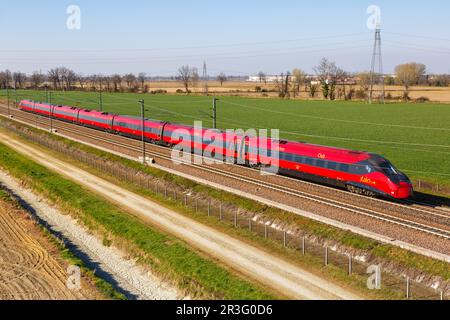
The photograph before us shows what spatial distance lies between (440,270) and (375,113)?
309ft

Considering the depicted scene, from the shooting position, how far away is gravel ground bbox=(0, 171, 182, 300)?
28.3 meters

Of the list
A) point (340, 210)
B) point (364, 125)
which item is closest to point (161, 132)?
point (340, 210)

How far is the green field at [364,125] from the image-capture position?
59.5 m

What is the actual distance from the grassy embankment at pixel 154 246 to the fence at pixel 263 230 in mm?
5366

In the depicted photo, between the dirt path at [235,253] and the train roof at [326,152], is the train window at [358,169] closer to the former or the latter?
the train roof at [326,152]

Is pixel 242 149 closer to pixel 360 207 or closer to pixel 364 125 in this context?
pixel 360 207

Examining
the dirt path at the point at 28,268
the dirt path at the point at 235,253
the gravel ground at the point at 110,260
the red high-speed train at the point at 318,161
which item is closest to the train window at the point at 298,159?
the red high-speed train at the point at 318,161

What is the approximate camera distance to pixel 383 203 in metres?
38.6

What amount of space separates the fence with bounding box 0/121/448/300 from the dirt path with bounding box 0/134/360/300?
2.02 metres

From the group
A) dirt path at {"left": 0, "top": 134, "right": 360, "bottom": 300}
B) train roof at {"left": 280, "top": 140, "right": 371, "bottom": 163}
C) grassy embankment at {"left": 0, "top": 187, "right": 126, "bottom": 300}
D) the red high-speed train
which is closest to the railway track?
the red high-speed train

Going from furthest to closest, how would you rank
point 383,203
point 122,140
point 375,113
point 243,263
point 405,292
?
point 375,113, point 122,140, point 383,203, point 243,263, point 405,292
